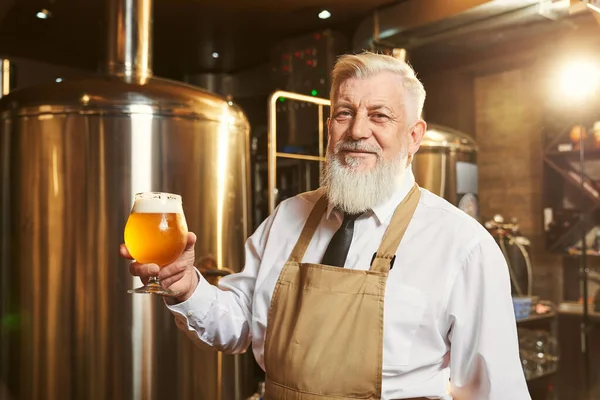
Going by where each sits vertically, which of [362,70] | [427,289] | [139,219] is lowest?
[427,289]

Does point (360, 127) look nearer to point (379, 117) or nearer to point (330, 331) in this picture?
point (379, 117)

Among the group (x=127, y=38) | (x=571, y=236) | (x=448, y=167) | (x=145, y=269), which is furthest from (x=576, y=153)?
(x=145, y=269)

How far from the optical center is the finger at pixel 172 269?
141cm

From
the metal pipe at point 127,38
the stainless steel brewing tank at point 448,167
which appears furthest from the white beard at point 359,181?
the stainless steel brewing tank at point 448,167

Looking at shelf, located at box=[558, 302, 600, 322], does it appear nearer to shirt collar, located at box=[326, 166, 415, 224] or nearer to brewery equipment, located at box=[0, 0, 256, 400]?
brewery equipment, located at box=[0, 0, 256, 400]

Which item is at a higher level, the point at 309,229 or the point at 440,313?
the point at 309,229

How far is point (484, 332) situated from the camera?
145 cm

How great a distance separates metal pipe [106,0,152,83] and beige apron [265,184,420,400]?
1.92m

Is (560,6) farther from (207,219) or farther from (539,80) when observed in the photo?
(207,219)

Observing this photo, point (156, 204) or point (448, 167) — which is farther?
point (448, 167)

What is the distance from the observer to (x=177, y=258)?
140cm

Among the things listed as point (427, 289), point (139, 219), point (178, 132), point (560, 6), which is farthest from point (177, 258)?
point (560, 6)

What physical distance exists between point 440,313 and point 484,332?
110 millimetres

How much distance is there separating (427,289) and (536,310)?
2.92 m
